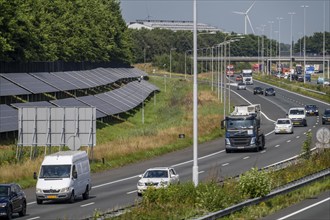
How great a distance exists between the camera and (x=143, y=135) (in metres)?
85.4

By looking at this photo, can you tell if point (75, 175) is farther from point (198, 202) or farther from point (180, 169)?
point (180, 169)

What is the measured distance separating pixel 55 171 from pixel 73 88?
59844mm

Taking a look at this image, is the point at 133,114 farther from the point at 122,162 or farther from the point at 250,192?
the point at 250,192

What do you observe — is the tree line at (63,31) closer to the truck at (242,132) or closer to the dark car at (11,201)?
the truck at (242,132)

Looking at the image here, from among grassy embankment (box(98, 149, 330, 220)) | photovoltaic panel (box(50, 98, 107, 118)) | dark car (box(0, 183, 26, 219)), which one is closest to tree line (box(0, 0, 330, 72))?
photovoltaic panel (box(50, 98, 107, 118))

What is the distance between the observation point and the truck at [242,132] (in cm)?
7381

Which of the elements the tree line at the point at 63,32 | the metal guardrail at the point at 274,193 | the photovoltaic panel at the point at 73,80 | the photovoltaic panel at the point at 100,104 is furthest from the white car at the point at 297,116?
the metal guardrail at the point at 274,193

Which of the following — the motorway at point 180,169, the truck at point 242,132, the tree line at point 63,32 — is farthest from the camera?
the tree line at point 63,32

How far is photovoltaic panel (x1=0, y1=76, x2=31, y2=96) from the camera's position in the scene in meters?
84.7

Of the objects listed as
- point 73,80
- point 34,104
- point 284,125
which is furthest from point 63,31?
point 34,104

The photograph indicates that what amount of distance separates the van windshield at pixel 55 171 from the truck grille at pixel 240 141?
101 ft

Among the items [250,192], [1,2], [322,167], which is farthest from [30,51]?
[250,192]

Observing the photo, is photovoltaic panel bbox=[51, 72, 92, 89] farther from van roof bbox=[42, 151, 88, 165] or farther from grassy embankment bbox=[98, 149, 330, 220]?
grassy embankment bbox=[98, 149, 330, 220]

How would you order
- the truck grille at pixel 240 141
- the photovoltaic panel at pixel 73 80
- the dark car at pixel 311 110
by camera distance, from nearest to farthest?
1. the truck grille at pixel 240 141
2. the photovoltaic panel at pixel 73 80
3. the dark car at pixel 311 110
